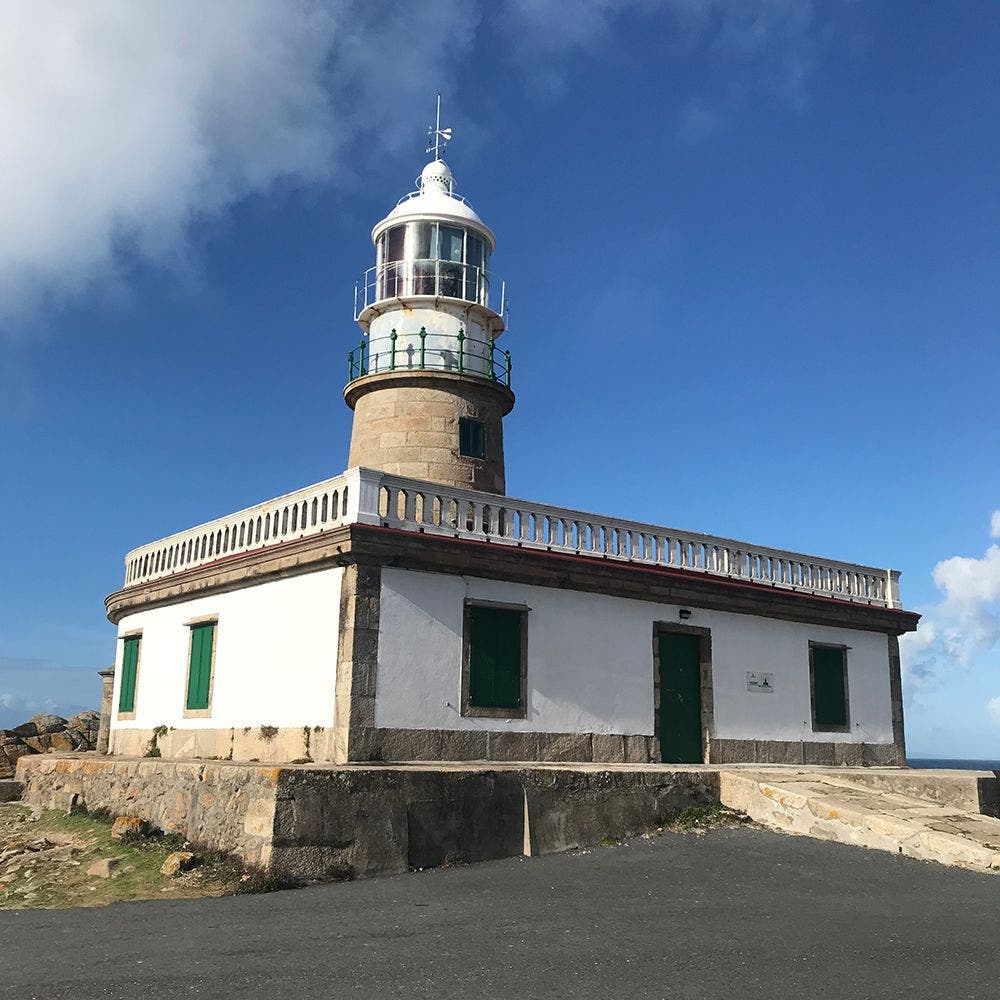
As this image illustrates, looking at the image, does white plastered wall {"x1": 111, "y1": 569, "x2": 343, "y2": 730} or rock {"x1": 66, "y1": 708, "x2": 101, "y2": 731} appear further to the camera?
rock {"x1": 66, "y1": 708, "x2": 101, "y2": 731}

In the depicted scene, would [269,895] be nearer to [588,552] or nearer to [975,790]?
[588,552]

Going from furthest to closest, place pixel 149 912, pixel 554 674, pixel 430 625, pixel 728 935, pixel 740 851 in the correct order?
pixel 554 674, pixel 430 625, pixel 740 851, pixel 149 912, pixel 728 935

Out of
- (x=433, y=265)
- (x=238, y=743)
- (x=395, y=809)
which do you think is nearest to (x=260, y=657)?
(x=238, y=743)

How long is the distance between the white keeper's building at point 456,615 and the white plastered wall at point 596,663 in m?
0.03

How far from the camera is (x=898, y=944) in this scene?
8.55 m

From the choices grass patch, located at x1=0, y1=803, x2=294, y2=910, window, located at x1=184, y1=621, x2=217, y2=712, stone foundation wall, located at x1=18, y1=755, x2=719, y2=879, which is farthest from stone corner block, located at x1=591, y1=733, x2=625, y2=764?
grass patch, located at x1=0, y1=803, x2=294, y2=910

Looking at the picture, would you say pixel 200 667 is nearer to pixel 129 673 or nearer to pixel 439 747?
pixel 129 673

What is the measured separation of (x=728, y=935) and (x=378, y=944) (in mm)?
2802

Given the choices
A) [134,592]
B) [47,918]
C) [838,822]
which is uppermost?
[134,592]

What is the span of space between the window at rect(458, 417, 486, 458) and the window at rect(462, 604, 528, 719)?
5.03 meters

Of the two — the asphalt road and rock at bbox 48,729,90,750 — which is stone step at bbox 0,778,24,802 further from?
the asphalt road

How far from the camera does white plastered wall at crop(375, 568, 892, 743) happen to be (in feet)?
46.9

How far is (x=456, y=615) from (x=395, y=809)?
371 centimetres

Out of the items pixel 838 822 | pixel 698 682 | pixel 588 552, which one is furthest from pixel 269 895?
pixel 698 682
